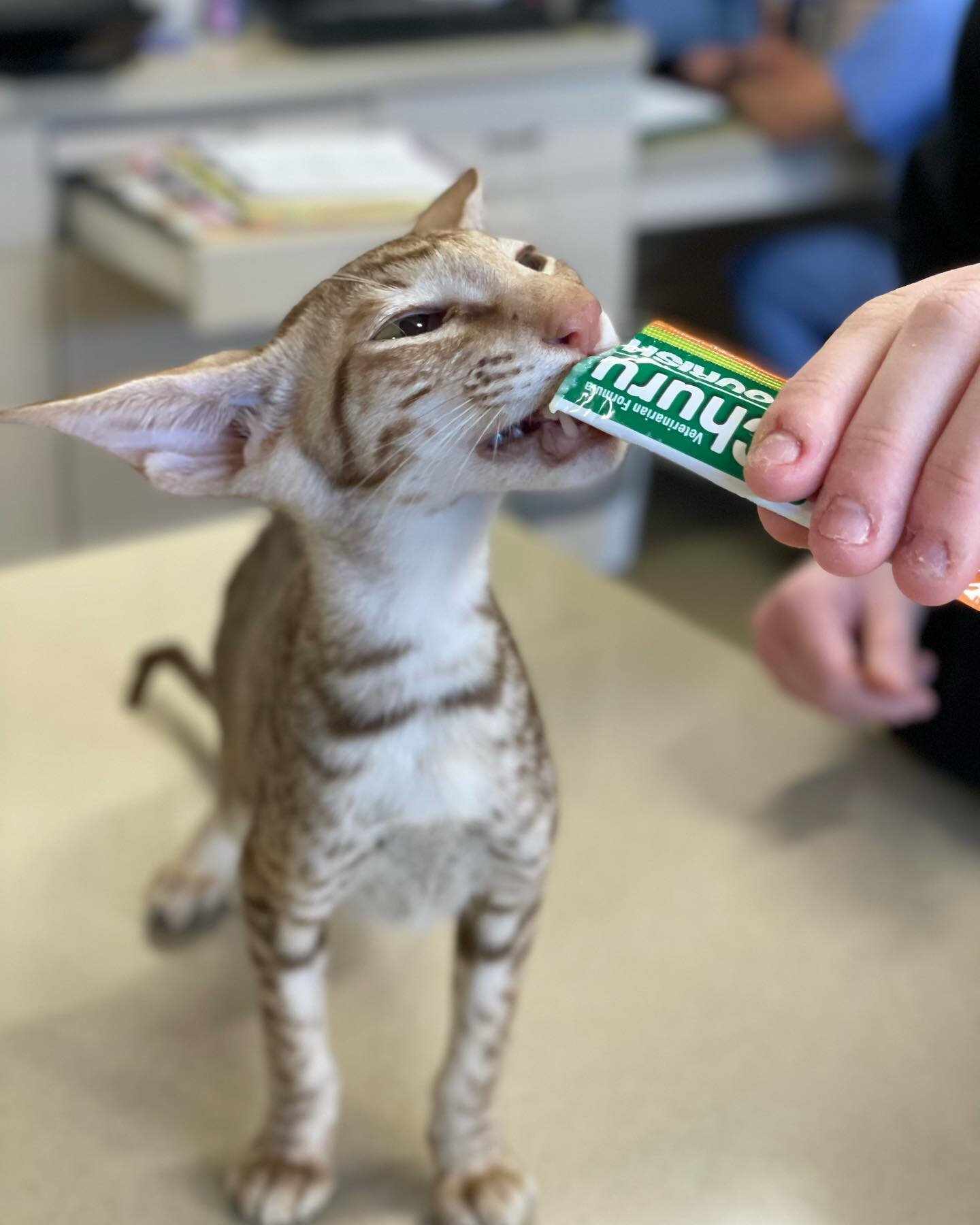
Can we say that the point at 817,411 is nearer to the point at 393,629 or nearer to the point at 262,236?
the point at 393,629

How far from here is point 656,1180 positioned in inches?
24.9

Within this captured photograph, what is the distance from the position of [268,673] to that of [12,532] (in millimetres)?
1242

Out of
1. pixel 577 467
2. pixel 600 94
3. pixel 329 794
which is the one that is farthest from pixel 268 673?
pixel 600 94

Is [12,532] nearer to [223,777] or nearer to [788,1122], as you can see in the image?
[223,777]

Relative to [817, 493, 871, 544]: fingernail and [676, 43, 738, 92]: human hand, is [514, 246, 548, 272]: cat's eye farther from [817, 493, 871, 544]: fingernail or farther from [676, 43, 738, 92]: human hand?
[676, 43, 738, 92]: human hand

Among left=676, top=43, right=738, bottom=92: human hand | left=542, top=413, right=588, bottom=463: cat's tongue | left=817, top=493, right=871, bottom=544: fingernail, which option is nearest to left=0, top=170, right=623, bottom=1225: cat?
left=542, top=413, right=588, bottom=463: cat's tongue

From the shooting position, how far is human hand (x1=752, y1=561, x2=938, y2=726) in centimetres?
86

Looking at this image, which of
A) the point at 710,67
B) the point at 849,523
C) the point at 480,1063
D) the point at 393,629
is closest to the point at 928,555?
the point at 849,523

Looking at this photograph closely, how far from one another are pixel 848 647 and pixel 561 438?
17.5 inches

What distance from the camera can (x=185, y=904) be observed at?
82cm

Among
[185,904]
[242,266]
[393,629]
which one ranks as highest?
[393,629]

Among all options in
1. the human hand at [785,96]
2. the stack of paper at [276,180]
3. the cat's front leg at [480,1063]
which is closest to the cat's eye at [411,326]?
the cat's front leg at [480,1063]

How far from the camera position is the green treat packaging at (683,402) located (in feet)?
1.40

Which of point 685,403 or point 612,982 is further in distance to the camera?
point 612,982
